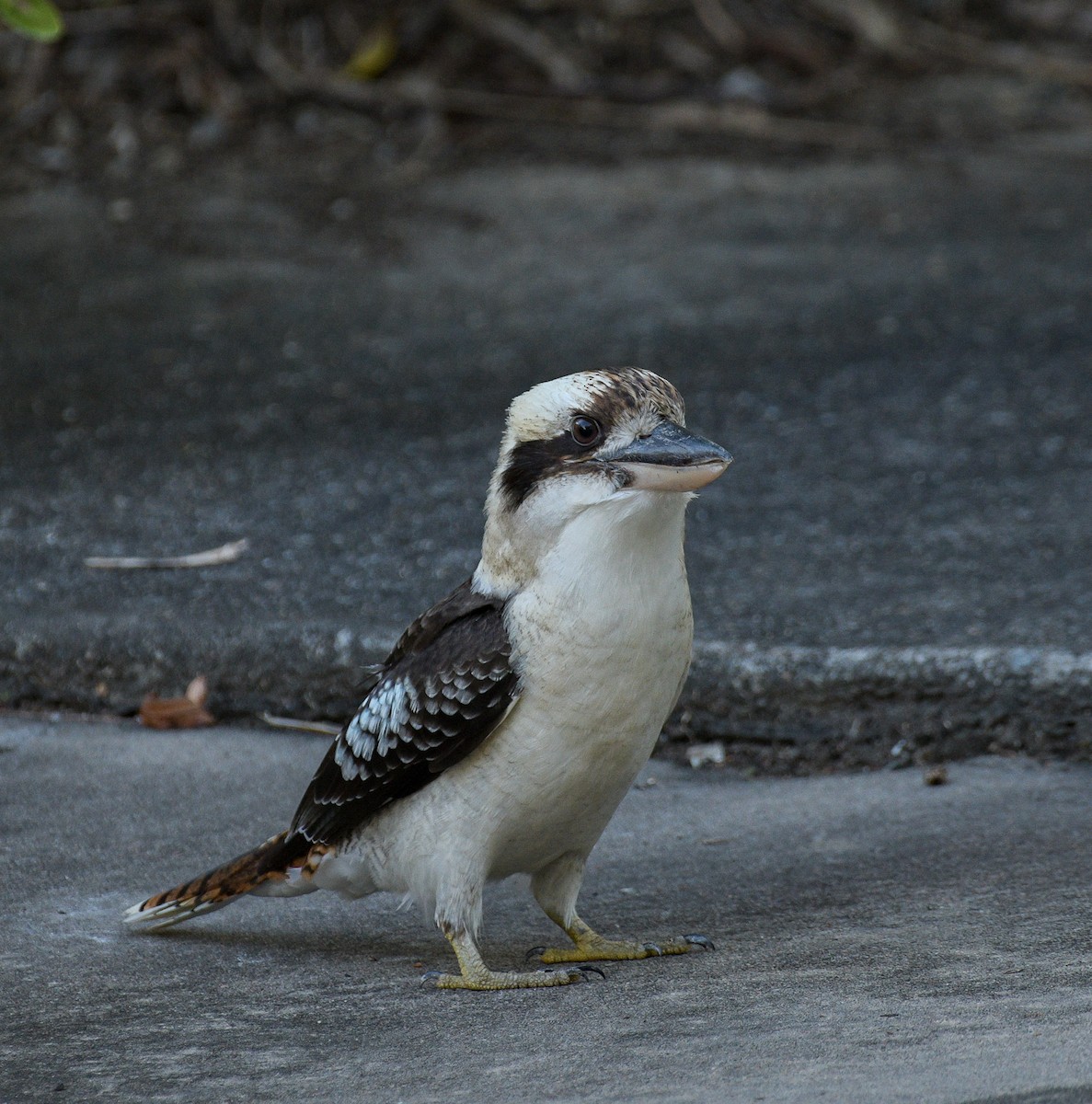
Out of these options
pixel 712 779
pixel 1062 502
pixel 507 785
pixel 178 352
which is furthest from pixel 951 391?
pixel 507 785

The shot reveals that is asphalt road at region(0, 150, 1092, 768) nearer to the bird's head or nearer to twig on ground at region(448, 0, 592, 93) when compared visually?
twig on ground at region(448, 0, 592, 93)

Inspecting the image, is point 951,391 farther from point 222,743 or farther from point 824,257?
point 222,743

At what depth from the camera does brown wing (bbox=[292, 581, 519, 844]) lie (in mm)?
3094

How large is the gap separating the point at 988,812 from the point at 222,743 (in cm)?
181

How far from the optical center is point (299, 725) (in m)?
4.23

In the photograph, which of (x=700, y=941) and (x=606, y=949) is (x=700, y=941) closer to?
(x=700, y=941)

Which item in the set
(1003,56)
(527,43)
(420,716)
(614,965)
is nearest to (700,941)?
(614,965)

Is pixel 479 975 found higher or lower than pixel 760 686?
lower

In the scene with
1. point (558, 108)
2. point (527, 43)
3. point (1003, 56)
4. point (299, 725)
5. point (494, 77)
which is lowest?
point (299, 725)

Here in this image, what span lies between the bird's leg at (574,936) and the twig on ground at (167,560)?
177cm

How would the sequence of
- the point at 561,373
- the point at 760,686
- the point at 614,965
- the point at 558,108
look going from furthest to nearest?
the point at 558,108, the point at 561,373, the point at 760,686, the point at 614,965

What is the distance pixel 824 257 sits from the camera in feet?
23.6

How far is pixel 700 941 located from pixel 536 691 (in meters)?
0.57

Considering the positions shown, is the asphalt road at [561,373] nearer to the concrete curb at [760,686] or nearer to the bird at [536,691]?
the concrete curb at [760,686]
